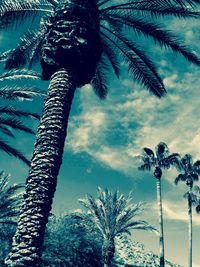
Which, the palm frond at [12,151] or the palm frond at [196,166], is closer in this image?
the palm frond at [12,151]

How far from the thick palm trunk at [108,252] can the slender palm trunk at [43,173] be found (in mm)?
19141

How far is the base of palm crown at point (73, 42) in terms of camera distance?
28.2 ft

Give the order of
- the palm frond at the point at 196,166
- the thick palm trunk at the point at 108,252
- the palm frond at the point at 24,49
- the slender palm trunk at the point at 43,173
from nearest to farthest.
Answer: the slender palm trunk at the point at 43,173, the palm frond at the point at 24,49, the thick palm trunk at the point at 108,252, the palm frond at the point at 196,166

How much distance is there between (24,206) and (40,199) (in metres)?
0.35

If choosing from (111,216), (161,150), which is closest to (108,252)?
(111,216)

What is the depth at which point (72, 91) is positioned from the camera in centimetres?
858

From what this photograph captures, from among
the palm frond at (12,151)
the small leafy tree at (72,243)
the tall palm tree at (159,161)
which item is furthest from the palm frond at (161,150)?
the palm frond at (12,151)

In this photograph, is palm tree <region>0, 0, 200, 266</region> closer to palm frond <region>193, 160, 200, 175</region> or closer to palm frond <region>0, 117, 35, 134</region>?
palm frond <region>0, 117, 35, 134</region>

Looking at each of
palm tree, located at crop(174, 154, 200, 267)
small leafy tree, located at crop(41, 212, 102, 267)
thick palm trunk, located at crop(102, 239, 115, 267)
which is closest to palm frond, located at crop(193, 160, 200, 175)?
palm tree, located at crop(174, 154, 200, 267)

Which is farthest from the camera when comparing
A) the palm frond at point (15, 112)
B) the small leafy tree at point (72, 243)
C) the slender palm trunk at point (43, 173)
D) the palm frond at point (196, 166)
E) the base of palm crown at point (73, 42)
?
the palm frond at point (196, 166)

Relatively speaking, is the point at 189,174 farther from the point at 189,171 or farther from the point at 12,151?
the point at 12,151

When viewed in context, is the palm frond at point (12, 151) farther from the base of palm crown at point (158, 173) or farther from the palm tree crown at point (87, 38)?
the base of palm crown at point (158, 173)

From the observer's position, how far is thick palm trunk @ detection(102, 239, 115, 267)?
25.2 m

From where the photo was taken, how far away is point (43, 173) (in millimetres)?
7273
